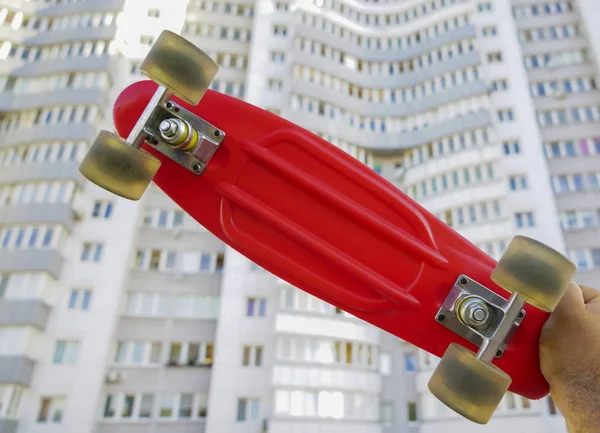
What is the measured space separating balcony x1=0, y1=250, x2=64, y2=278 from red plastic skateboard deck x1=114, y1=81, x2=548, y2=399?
941 inches

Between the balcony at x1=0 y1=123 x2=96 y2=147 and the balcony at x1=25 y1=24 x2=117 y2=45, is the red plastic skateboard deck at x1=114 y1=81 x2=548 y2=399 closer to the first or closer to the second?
the balcony at x1=0 y1=123 x2=96 y2=147

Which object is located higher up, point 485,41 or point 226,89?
point 485,41

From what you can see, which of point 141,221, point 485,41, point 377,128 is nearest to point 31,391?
point 141,221

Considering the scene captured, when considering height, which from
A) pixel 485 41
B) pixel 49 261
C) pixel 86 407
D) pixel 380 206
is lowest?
pixel 380 206

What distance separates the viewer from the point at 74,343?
77.4ft

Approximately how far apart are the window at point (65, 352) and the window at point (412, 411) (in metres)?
18.4

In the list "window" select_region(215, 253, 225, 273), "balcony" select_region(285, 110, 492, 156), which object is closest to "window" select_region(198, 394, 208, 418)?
"window" select_region(215, 253, 225, 273)

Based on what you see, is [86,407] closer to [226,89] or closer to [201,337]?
[201,337]

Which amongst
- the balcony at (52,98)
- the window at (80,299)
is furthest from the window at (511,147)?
the window at (80,299)

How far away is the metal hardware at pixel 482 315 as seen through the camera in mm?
2873

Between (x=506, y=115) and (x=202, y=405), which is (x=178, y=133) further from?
(x=506, y=115)

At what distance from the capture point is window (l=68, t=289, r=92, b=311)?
2436 centimetres

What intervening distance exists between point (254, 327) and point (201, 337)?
343 centimetres

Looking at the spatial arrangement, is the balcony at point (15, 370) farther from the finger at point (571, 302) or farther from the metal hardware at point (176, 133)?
the finger at point (571, 302)
